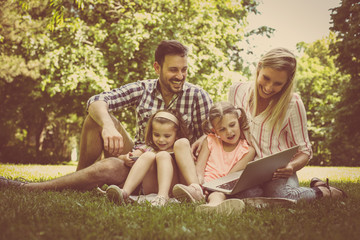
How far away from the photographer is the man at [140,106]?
143 inches

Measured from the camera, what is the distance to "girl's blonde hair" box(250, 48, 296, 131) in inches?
133

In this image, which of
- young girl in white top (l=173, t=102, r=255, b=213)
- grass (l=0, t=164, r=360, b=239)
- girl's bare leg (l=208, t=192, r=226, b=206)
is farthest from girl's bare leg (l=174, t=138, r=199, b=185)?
grass (l=0, t=164, r=360, b=239)

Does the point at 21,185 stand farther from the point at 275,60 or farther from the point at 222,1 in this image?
the point at 222,1

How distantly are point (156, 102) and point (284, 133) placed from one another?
155cm

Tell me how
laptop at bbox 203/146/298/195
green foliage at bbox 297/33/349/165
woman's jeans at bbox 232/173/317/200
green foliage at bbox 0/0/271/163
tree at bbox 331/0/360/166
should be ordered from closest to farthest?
1. laptop at bbox 203/146/298/195
2. woman's jeans at bbox 232/173/317/200
3. green foliage at bbox 0/0/271/163
4. tree at bbox 331/0/360/166
5. green foliage at bbox 297/33/349/165

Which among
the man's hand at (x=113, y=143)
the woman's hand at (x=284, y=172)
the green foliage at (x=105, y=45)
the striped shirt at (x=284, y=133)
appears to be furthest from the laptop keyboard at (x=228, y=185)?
the green foliage at (x=105, y=45)

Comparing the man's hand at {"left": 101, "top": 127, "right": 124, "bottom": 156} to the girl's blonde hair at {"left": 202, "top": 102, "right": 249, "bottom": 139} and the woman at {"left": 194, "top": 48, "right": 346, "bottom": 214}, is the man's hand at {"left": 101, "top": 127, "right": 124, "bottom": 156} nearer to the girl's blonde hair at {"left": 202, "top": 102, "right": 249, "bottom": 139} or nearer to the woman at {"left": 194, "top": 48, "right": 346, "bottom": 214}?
the girl's blonde hair at {"left": 202, "top": 102, "right": 249, "bottom": 139}

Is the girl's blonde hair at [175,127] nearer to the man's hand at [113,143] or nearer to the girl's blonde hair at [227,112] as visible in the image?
the girl's blonde hair at [227,112]

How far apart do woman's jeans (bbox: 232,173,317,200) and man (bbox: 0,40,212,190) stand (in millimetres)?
856

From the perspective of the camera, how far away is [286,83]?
3.50 metres

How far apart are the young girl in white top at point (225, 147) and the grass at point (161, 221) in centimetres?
75

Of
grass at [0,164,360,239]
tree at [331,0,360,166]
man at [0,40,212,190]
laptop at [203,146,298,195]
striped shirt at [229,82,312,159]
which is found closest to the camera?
grass at [0,164,360,239]

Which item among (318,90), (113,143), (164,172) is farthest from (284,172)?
(318,90)

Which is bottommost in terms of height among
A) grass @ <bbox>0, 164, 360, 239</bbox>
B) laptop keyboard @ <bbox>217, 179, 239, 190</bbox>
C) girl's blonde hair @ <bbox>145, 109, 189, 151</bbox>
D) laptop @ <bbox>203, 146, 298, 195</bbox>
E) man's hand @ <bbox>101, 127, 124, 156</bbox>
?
grass @ <bbox>0, 164, 360, 239</bbox>
